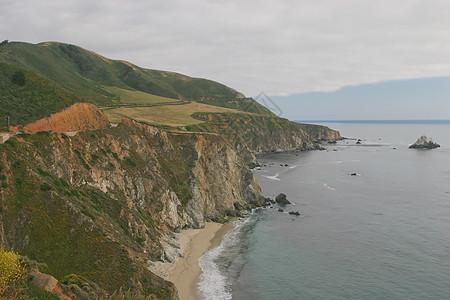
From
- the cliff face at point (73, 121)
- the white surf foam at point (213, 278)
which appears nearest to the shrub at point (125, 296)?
the white surf foam at point (213, 278)

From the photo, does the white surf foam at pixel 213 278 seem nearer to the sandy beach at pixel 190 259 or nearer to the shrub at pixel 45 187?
the sandy beach at pixel 190 259

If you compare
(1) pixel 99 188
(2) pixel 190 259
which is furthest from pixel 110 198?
(2) pixel 190 259

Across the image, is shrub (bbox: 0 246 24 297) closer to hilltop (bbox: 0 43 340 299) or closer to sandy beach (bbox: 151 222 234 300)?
hilltop (bbox: 0 43 340 299)

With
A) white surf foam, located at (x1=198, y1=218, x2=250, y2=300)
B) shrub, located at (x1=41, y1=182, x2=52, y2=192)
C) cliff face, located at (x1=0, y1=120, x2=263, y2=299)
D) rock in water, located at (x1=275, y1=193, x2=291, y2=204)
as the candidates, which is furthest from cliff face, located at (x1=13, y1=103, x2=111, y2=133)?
rock in water, located at (x1=275, y1=193, x2=291, y2=204)

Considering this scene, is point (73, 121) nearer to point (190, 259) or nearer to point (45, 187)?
point (45, 187)

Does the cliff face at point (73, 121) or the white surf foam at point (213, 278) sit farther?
the cliff face at point (73, 121)

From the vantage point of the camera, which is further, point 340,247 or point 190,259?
point 340,247
